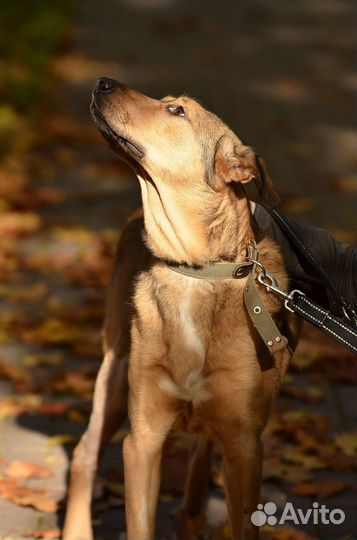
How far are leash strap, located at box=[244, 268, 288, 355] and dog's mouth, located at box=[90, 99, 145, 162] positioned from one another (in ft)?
2.15

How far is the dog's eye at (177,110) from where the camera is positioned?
15.2 ft

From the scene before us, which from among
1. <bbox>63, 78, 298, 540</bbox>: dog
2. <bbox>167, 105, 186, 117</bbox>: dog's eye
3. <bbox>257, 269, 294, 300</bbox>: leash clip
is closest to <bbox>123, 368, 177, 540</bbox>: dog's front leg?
<bbox>63, 78, 298, 540</bbox>: dog

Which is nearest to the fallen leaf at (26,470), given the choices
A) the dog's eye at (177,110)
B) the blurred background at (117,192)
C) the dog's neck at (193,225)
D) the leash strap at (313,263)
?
the blurred background at (117,192)

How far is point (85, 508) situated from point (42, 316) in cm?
283

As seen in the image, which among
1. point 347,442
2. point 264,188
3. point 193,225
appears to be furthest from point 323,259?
point 347,442

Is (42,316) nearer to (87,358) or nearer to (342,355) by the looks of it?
(87,358)

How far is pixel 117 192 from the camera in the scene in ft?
34.4

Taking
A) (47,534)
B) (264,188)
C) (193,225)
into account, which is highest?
(264,188)

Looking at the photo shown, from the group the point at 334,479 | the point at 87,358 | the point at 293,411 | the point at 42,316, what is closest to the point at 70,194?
the point at 42,316

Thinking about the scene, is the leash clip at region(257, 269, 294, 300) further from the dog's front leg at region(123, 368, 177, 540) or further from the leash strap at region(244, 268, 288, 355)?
the dog's front leg at region(123, 368, 177, 540)

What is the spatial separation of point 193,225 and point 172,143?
34 centimetres

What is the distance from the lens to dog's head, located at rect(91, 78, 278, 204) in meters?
4.48

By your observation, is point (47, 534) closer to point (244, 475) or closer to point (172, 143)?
point (244, 475)

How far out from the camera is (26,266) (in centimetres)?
870
